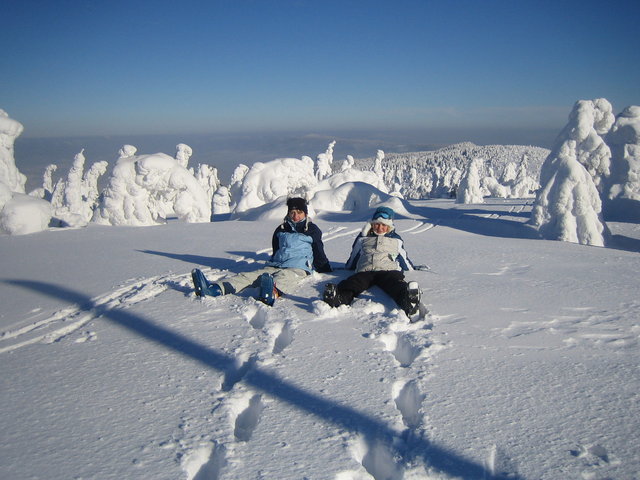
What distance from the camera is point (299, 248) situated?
18.2 feet

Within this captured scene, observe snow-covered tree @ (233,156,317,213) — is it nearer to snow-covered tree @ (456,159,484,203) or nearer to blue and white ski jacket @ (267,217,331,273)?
blue and white ski jacket @ (267,217,331,273)

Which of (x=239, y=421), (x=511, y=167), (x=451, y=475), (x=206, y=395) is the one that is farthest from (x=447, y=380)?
(x=511, y=167)

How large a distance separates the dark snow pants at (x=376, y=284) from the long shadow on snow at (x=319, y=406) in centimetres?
165

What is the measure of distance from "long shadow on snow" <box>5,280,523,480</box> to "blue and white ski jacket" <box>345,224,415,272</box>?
92.9 inches

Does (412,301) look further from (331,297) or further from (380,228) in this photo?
(380,228)

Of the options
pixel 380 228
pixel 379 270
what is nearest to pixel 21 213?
pixel 380 228

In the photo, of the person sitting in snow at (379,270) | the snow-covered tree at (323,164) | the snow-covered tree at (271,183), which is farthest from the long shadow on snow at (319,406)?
the snow-covered tree at (323,164)

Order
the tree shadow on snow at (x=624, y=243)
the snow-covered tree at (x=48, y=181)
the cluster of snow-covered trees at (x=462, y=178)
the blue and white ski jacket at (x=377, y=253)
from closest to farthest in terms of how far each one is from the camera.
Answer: the blue and white ski jacket at (x=377, y=253) → the tree shadow on snow at (x=624, y=243) → the snow-covered tree at (x=48, y=181) → the cluster of snow-covered trees at (x=462, y=178)

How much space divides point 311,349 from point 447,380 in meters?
1.16

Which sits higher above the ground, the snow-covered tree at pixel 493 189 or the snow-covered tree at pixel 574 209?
the snow-covered tree at pixel 574 209

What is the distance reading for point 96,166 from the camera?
32.0 m

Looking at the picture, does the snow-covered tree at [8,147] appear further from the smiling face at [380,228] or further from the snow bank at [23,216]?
the smiling face at [380,228]

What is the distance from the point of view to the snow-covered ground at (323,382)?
2146 mm

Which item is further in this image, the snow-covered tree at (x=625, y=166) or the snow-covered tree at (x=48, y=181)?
the snow-covered tree at (x=48, y=181)
